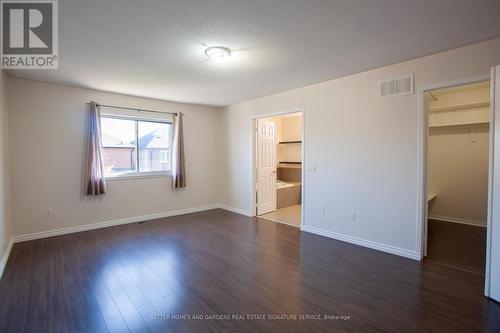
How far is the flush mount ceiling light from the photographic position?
8.80ft

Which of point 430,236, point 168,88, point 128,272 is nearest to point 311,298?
point 128,272

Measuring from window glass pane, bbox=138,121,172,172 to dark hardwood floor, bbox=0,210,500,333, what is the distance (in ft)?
6.19

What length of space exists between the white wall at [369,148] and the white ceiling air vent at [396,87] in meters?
0.07

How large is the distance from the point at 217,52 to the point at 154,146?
319cm

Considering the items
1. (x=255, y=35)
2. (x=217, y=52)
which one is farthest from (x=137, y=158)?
(x=255, y=35)

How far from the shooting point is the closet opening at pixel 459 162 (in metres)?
4.43

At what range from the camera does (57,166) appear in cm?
403

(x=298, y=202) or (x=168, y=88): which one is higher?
(x=168, y=88)

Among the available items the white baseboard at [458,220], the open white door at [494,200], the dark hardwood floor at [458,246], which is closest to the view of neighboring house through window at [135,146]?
the dark hardwood floor at [458,246]

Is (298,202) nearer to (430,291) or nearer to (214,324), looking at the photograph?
(430,291)

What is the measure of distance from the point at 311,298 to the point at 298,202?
4.48 m

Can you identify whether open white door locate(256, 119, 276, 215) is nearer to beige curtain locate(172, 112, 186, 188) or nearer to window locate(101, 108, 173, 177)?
beige curtain locate(172, 112, 186, 188)

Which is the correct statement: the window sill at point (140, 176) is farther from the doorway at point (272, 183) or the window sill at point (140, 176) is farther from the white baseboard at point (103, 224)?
the doorway at point (272, 183)

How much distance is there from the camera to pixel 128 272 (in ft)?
9.20
